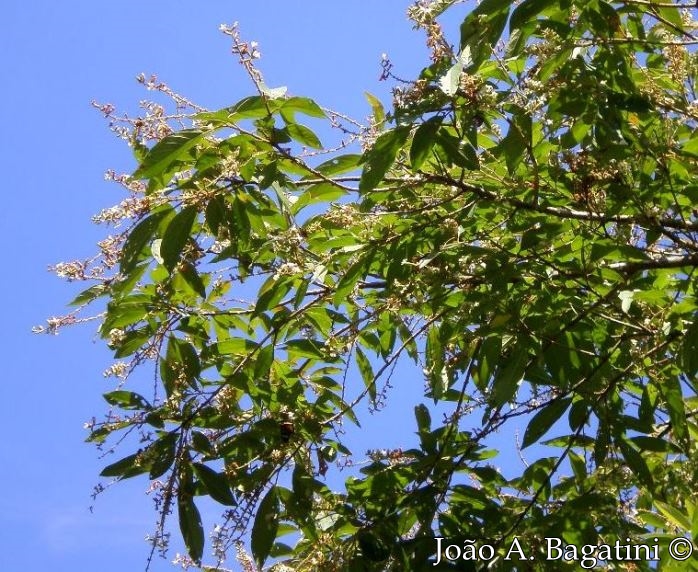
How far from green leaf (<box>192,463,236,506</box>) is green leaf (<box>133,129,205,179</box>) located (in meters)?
0.78

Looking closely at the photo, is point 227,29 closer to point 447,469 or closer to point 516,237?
point 516,237

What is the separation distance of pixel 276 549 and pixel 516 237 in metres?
1.06

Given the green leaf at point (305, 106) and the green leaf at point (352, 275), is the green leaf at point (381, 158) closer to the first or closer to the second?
the green leaf at point (305, 106)

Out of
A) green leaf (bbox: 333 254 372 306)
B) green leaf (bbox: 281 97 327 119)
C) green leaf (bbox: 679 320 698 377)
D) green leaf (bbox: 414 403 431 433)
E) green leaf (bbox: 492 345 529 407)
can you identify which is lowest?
green leaf (bbox: 679 320 698 377)

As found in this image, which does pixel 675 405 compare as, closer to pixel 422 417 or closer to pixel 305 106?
pixel 422 417

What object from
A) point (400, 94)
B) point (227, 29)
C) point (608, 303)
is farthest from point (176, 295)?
point (608, 303)

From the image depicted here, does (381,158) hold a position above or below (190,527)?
above

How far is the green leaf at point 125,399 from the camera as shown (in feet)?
7.28

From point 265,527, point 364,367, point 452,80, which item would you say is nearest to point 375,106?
point 452,80

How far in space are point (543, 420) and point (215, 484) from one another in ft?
2.58

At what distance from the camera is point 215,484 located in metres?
2.15

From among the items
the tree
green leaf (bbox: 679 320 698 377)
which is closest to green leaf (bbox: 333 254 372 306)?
the tree

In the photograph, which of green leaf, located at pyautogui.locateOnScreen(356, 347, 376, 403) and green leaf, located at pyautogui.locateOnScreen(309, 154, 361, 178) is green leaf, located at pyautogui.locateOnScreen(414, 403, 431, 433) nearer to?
Result: green leaf, located at pyautogui.locateOnScreen(356, 347, 376, 403)

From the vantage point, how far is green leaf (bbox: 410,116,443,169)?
1705mm
